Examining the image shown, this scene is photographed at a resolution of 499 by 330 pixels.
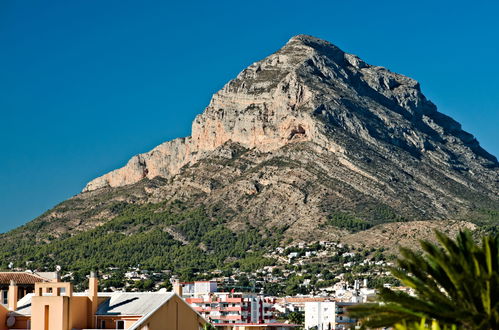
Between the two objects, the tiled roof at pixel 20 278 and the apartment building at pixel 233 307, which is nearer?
the tiled roof at pixel 20 278

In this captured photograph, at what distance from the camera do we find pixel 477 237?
579 feet

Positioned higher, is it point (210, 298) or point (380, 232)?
point (380, 232)

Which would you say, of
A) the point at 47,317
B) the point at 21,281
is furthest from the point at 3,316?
the point at 21,281

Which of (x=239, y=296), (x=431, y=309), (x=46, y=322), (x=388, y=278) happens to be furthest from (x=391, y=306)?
(x=388, y=278)

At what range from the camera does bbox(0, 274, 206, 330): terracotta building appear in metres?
41.8

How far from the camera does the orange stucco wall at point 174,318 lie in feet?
138

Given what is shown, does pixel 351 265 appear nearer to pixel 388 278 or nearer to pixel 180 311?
pixel 388 278

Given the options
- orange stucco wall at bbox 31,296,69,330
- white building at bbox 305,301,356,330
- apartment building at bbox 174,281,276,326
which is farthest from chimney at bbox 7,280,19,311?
apartment building at bbox 174,281,276,326

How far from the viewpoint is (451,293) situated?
24.0 metres

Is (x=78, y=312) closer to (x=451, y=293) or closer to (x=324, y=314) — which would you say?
(x=451, y=293)

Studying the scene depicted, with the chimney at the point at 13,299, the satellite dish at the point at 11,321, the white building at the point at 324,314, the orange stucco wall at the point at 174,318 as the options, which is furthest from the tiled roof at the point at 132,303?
the white building at the point at 324,314

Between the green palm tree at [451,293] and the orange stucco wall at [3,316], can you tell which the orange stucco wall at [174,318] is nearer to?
the orange stucco wall at [3,316]

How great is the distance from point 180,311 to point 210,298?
108563mm

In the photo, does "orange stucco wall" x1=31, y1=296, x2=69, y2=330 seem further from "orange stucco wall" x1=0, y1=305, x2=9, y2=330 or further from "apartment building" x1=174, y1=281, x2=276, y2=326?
"apartment building" x1=174, y1=281, x2=276, y2=326
